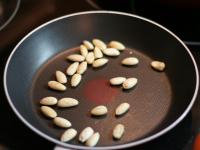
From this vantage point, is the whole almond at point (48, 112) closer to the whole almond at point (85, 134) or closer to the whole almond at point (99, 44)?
the whole almond at point (85, 134)

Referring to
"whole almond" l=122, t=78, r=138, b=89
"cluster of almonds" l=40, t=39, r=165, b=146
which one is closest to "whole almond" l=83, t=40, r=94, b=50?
"cluster of almonds" l=40, t=39, r=165, b=146

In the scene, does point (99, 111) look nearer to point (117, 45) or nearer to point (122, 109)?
point (122, 109)

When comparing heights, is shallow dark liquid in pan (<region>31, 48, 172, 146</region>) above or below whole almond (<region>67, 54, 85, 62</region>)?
below

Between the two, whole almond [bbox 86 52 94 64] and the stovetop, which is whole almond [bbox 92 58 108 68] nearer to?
whole almond [bbox 86 52 94 64]

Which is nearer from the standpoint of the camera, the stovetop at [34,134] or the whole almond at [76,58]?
the stovetop at [34,134]

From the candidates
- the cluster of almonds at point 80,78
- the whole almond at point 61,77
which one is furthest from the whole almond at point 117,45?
the whole almond at point 61,77

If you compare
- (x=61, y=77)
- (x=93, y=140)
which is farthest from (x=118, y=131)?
(x=61, y=77)

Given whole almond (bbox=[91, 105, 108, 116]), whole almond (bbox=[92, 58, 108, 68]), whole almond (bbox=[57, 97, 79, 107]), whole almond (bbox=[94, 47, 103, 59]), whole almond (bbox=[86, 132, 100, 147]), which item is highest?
whole almond (bbox=[94, 47, 103, 59])

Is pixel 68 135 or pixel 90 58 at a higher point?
pixel 90 58
